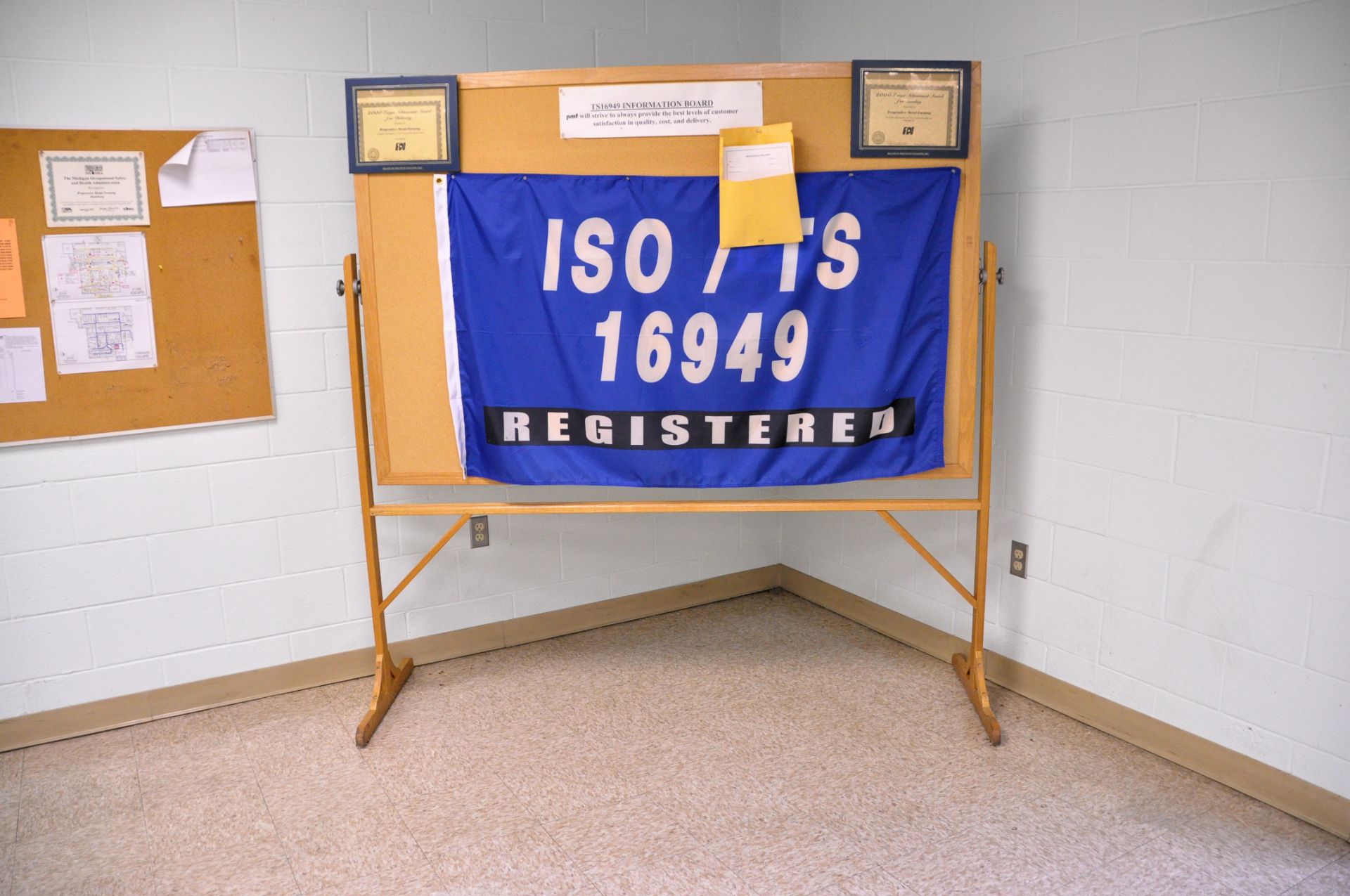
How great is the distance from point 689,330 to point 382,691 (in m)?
1.43

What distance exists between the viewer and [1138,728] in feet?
8.75

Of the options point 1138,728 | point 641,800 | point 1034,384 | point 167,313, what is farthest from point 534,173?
point 1138,728

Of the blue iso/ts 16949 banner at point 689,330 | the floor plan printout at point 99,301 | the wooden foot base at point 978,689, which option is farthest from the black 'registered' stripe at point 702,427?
the floor plan printout at point 99,301

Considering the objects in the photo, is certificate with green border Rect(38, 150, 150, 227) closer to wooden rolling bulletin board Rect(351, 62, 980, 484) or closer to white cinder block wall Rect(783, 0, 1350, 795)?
wooden rolling bulletin board Rect(351, 62, 980, 484)

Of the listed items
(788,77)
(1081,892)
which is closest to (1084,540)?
(1081,892)

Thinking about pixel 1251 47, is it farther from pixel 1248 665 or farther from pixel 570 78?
pixel 570 78

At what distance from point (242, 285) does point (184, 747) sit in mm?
1350

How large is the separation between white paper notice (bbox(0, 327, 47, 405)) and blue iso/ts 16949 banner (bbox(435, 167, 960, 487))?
112cm

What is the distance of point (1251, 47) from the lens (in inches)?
89.0

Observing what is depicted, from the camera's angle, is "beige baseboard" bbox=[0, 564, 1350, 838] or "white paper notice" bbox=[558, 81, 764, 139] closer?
"beige baseboard" bbox=[0, 564, 1350, 838]

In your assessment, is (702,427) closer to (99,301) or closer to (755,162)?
(755,162)


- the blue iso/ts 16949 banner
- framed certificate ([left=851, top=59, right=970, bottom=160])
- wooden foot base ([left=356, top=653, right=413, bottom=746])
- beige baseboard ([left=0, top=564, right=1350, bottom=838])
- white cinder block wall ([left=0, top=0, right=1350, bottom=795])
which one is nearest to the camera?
white cinder block wall ([left=0, top=0, right=1350, bottom=795])

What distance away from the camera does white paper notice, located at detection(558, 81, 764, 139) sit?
8.46 feet

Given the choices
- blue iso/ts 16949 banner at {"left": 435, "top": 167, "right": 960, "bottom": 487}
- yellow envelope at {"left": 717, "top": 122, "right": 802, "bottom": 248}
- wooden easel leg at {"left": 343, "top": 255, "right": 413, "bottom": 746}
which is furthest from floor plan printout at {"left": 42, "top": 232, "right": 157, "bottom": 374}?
yellow envelope at {"left": 717, "top": 122, "right": 802, "bottom": 248}
